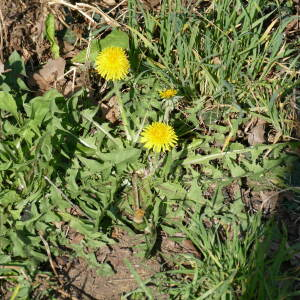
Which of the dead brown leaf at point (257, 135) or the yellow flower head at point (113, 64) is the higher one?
the yellow flower head at point (113, 64)

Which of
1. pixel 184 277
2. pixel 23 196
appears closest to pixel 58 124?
pixel 23 196

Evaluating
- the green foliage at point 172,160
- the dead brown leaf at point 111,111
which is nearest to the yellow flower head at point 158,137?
the green foliage at point 172,160

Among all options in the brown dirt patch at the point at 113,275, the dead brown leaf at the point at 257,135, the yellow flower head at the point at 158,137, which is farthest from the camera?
the dead brown leaf at the point at 257,135

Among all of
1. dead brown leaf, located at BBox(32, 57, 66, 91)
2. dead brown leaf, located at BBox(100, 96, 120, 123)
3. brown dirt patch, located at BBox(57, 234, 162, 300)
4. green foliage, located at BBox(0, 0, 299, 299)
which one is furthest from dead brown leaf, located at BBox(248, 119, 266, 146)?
dead brown leaf, located at BBox(32, 57, 66, 91)

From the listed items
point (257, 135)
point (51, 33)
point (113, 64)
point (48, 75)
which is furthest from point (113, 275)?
point (51, 33)

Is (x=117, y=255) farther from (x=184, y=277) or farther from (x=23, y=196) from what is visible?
(x=23, y=196)

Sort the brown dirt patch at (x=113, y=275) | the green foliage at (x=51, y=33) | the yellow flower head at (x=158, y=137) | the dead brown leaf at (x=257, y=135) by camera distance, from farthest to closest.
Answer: the green foliage at (x=51, y=33)
the dead brown leaf at (x=257, y=135)
the yellow flower head at (x=158, y=137)
the brown dirt patch at (x=113, y=275)

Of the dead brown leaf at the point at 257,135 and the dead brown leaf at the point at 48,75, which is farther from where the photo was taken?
the dead brown leaf at the point at 48,75

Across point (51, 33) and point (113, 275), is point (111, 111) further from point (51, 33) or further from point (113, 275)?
point (113, 275)

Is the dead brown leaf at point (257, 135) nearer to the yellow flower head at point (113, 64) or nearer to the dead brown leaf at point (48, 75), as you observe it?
the yellow flower head at point (113, 64)

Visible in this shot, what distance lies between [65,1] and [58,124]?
90 cm

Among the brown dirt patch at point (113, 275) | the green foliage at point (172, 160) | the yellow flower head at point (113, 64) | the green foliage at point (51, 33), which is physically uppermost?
the green foliage at point (51, 33)

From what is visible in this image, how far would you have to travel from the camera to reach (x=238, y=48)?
2875 mm

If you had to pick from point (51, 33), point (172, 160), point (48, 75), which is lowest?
point (172, 160)
